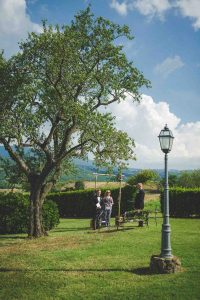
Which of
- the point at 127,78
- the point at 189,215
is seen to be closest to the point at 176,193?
the point at 189,215

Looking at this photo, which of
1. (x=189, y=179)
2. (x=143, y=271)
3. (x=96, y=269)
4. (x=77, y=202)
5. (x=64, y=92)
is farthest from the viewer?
(x=189, y=179)

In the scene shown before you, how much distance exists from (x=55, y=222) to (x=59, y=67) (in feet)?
35.2

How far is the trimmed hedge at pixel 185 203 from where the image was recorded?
1288 inches

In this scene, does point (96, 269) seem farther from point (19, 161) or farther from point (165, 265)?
point (19, 161)

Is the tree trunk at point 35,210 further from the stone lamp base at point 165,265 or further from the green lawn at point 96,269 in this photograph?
the stone lamp base at point 165,265

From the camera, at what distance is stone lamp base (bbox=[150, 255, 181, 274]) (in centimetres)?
1270

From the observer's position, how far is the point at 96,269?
13.5 meters

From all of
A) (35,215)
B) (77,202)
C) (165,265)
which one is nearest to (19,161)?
(35,215)

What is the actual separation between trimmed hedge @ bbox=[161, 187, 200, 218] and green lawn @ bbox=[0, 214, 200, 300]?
12353 mm

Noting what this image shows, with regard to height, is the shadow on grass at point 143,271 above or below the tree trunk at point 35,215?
below

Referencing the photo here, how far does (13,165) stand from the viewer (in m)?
24.9

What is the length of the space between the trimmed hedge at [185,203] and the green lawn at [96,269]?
1235 centimetres

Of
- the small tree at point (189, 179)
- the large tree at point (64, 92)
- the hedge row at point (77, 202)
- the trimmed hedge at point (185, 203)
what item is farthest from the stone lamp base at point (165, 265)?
the small tree at point (189, 179)

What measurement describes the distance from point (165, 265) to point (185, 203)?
20949 millimetres
